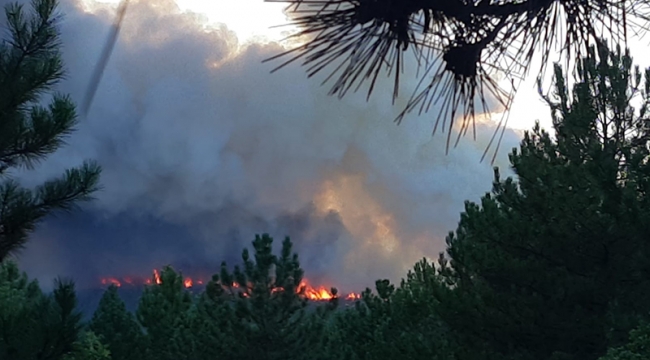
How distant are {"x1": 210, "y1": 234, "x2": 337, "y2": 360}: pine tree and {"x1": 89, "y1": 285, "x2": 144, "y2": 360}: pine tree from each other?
799 cm

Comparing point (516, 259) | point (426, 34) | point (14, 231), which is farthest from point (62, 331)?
point (426, 34)

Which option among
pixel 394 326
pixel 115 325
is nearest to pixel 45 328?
pixel 394 326

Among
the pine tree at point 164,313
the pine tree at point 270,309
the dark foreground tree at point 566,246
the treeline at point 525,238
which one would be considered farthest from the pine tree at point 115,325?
the dark foreground tree at point 566,246

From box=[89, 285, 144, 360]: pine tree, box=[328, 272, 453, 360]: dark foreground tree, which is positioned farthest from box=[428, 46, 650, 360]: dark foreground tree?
box=[89, 285, 144, 360]: pine tree

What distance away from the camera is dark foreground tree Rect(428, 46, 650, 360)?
38.5 feet

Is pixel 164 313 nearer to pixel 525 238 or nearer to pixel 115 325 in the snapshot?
pixel 115 325

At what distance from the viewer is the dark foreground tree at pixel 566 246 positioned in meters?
11.7

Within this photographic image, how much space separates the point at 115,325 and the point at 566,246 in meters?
19.3

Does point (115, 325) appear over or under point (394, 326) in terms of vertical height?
over

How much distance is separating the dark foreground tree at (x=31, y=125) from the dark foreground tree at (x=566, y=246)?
620 centimetres

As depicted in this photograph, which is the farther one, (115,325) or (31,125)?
(115,325)

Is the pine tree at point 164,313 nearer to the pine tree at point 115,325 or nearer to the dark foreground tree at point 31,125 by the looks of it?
the pine tree at point 115,325

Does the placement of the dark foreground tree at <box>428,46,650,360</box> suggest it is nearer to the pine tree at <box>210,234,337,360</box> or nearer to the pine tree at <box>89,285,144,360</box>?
the pine tree at <box>210,234,337,360</box>

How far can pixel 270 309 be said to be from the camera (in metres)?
18.6
